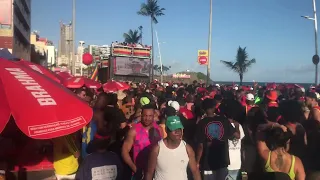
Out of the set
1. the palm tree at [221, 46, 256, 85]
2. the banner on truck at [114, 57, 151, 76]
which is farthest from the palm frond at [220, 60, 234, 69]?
the banner on truck at [114, 57, 151, 76]

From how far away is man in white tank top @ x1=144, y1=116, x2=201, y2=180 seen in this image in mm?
4258

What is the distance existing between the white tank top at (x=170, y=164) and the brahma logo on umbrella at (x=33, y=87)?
156cm

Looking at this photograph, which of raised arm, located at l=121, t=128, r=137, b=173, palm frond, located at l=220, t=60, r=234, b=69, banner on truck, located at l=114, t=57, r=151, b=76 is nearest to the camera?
raised arm, located at l=121, t=128, r=137, b=173

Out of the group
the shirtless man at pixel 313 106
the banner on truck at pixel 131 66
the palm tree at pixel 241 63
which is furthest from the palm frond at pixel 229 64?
the shirtless man at pixel 313 106

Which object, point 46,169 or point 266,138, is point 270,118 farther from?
point 46,169

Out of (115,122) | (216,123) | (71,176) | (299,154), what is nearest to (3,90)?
(71,176)

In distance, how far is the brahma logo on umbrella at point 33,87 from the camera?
3.17m

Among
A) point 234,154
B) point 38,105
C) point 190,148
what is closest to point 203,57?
point 234,154

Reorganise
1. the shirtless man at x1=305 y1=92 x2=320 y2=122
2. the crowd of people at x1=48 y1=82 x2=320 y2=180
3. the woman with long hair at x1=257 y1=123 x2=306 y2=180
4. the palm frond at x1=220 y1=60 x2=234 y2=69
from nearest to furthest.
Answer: the woman with long hair at x1=257 y1=123 x2=306 y2=180
the crowd of people at x1=48 y1=82 x2=320 y2=180
the shirtless man at x1=305 y1=92 x2=320 y2=122
the palm frond at x1=220 y1=60 x2=234 y2=69

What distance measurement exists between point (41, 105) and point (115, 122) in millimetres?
2846

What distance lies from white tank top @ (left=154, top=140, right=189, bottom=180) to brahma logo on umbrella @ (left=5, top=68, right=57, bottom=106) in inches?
61.6

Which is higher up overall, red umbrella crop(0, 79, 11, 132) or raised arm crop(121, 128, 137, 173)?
red umbrella crop(0, 79, 11, 132)

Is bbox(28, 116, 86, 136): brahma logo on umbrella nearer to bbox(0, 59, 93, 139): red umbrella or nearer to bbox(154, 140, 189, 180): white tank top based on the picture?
bbox(0, 59, 93, 139): red umbrella

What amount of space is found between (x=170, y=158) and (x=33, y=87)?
180cm
